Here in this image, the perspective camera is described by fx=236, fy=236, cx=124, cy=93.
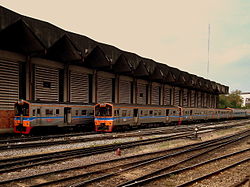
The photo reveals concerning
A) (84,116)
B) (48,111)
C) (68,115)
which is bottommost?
(84,116)

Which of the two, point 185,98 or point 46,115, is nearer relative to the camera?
point 46,115

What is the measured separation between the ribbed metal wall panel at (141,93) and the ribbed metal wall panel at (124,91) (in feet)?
8.41

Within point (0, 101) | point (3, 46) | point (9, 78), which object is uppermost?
point (3, 46)

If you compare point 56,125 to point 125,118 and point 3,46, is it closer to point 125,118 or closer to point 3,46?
point 125,118

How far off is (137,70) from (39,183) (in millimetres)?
31049

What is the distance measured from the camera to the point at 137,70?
123 feet

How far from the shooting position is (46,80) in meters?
25.8

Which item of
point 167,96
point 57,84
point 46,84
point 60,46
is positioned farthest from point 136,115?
point 167,96

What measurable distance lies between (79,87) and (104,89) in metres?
4.63

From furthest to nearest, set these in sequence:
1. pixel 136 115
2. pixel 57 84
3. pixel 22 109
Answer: pixel 57 84 → pixel 136 115 → pixel 22 109

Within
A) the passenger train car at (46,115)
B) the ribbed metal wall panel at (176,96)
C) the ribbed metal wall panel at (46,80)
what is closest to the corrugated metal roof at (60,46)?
the ribbed metal wall panel at (46,80)

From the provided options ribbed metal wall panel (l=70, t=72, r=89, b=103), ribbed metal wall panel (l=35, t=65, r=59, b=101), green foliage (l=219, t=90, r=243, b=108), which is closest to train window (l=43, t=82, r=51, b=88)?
ribbed metal wall panel (l=35, t=65, r=59, b=101)

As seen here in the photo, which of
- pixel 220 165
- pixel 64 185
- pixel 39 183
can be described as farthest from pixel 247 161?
pixel 39 183

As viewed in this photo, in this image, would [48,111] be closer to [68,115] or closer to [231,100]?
[68,115]
